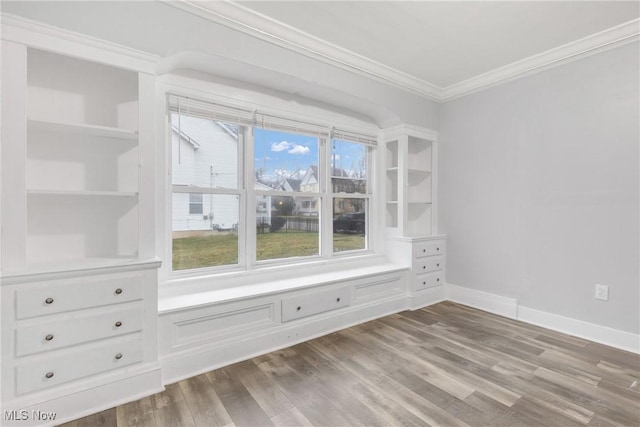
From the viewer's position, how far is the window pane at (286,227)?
303 cm

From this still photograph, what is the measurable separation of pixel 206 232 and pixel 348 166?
5.99ft

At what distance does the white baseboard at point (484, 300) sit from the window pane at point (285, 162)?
85.6 inches

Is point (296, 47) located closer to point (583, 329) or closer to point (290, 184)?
point (290, 184)

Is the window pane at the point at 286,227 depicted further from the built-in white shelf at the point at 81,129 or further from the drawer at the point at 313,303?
the built-in white shelf at the point at 81,129

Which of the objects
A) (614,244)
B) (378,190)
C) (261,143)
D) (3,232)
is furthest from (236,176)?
(614,244)

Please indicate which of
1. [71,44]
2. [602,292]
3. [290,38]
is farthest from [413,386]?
[71,44]

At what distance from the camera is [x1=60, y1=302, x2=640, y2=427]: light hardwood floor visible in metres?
1.74

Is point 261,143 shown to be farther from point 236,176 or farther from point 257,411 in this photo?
point 257,411

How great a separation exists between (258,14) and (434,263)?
324 centimetres

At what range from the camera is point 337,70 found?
295 cm

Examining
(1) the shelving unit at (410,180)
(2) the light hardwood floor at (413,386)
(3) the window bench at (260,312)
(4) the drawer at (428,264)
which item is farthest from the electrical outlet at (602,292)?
(3) the window bench at (260,312)

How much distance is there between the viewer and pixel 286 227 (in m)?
3.21

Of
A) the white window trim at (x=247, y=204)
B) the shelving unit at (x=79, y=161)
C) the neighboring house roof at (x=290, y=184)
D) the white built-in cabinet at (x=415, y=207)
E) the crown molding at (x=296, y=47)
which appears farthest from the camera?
the white built-in cabinet at (x=415, y=207)

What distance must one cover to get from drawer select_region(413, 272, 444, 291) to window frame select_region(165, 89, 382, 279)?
641mm
